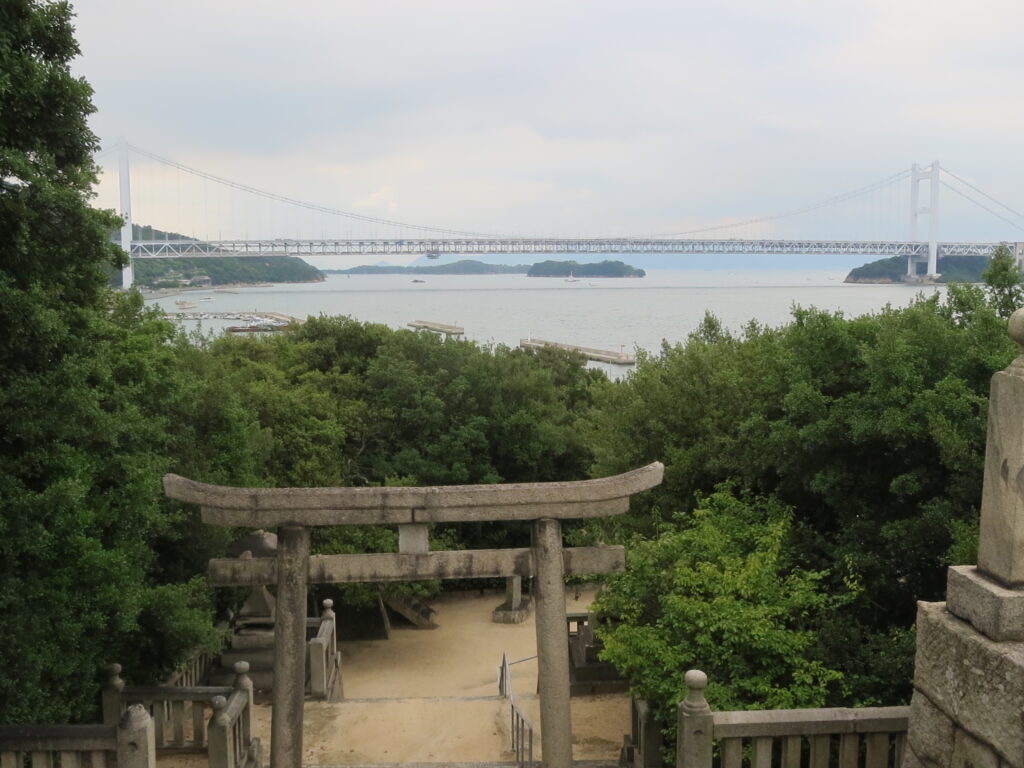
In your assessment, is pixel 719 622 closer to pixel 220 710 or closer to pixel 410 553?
pixel 410 553

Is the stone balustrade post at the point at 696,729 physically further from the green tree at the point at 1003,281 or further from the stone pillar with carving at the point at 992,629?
the green tree at the point at 1003,281

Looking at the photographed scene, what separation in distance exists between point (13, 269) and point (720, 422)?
962cm

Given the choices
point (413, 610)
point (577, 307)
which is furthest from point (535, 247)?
point (413, 610)

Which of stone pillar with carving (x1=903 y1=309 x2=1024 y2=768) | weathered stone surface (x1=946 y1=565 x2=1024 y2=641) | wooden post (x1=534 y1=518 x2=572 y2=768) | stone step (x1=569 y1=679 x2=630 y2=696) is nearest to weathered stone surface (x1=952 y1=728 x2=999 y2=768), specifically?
stone pillar with carving (x1=903 y1=309 x2=1024 y2=768)

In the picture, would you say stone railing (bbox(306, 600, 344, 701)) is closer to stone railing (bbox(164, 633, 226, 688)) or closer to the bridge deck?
stone railing (bbox(164, 633, 226, 688))

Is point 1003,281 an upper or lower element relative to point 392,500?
upper

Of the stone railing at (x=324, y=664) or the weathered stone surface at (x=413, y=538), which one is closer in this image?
the weathered stone surface at (x=413, y=538)

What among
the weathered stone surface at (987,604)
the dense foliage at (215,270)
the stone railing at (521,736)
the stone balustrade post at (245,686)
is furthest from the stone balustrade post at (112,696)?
the dense foliage at (215,270)

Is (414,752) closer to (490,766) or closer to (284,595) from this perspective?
(490,766)

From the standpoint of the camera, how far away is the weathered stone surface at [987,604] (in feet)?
13.9

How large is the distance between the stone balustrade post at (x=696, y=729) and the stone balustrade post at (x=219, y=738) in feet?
13.0

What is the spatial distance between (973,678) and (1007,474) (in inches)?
40.4

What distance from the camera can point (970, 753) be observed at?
4.46 metres

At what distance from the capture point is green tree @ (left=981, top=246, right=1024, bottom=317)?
10516 millimetres
